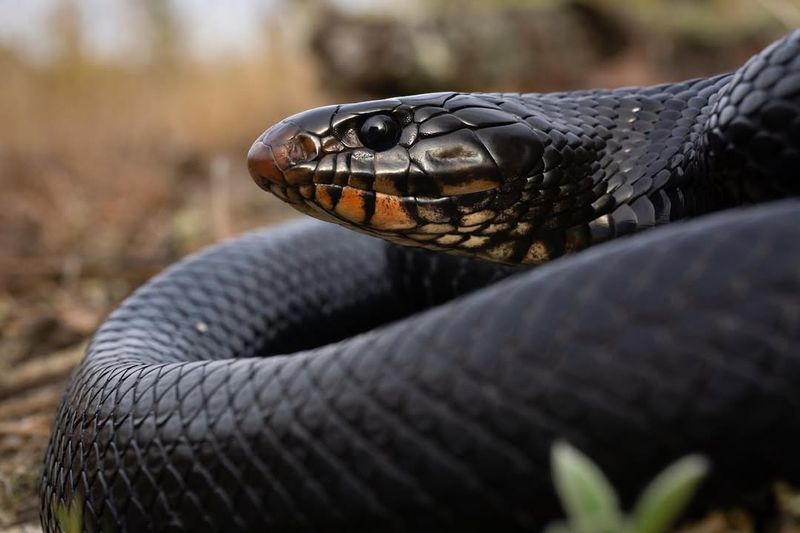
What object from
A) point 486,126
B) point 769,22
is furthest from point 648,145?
point 769,22

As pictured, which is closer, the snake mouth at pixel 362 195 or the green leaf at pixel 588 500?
the green leaf at pixel 588 500

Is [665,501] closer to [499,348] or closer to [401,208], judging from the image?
[499,348]

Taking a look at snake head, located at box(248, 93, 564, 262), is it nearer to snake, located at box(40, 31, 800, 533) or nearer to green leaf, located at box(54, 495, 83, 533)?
snake, located at box(40, 31, 800, 533)

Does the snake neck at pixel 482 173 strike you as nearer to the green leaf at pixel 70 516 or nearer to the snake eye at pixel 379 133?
the snake eye at pixel 379 133

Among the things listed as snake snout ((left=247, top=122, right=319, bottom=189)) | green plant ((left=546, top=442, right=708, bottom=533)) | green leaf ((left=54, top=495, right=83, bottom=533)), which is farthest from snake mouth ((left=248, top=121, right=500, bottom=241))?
green plant ((left=546, top=442, right=708, bottom=533))

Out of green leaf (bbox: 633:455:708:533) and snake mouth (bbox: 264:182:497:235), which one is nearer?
green leaf (bbox: 633:455:708:533)

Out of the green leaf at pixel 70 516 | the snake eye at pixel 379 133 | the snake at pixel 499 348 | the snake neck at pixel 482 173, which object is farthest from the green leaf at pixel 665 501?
the snake eye at pixel 379 133

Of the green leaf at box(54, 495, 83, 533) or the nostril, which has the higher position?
the nostril
